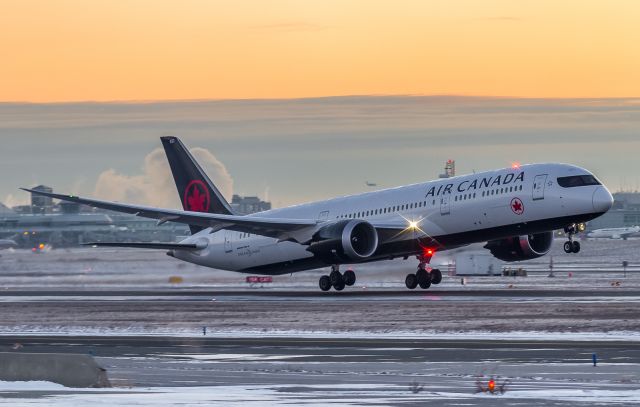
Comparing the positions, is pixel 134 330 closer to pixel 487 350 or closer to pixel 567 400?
pixel 487 350

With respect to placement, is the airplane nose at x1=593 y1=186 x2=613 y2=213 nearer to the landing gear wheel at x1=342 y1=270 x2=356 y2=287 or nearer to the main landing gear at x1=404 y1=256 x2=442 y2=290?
the main landing gear at x1=404 y1=256 x2=442 y2=290

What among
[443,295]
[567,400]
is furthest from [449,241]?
[567,400]

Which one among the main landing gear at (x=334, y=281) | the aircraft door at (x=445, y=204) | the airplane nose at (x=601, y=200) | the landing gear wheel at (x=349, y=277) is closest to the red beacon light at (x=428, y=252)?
the aircraft door at (x=445, y=204)

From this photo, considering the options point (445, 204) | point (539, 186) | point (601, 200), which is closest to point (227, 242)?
point (445, 204)

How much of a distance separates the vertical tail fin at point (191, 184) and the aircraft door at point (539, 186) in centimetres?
2353

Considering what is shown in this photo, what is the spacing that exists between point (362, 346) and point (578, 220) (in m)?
26.1

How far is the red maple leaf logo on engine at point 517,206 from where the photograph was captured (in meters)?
58.6

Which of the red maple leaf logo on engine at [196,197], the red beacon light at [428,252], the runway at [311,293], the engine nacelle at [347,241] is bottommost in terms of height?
the runway at [311,293]

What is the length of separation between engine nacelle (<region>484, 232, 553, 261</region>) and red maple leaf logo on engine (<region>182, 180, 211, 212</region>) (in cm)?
1856

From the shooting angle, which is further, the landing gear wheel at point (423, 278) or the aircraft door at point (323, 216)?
the aircraft door at point (323, 216)

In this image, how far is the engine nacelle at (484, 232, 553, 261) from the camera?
65.6 metres

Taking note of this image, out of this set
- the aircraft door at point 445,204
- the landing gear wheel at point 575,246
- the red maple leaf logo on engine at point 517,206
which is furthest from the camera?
the aircraft door at point 445,204

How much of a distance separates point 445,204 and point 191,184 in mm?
21197

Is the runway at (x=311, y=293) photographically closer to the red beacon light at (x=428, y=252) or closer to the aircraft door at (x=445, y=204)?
the red beacon light at (x=428, y=252)
